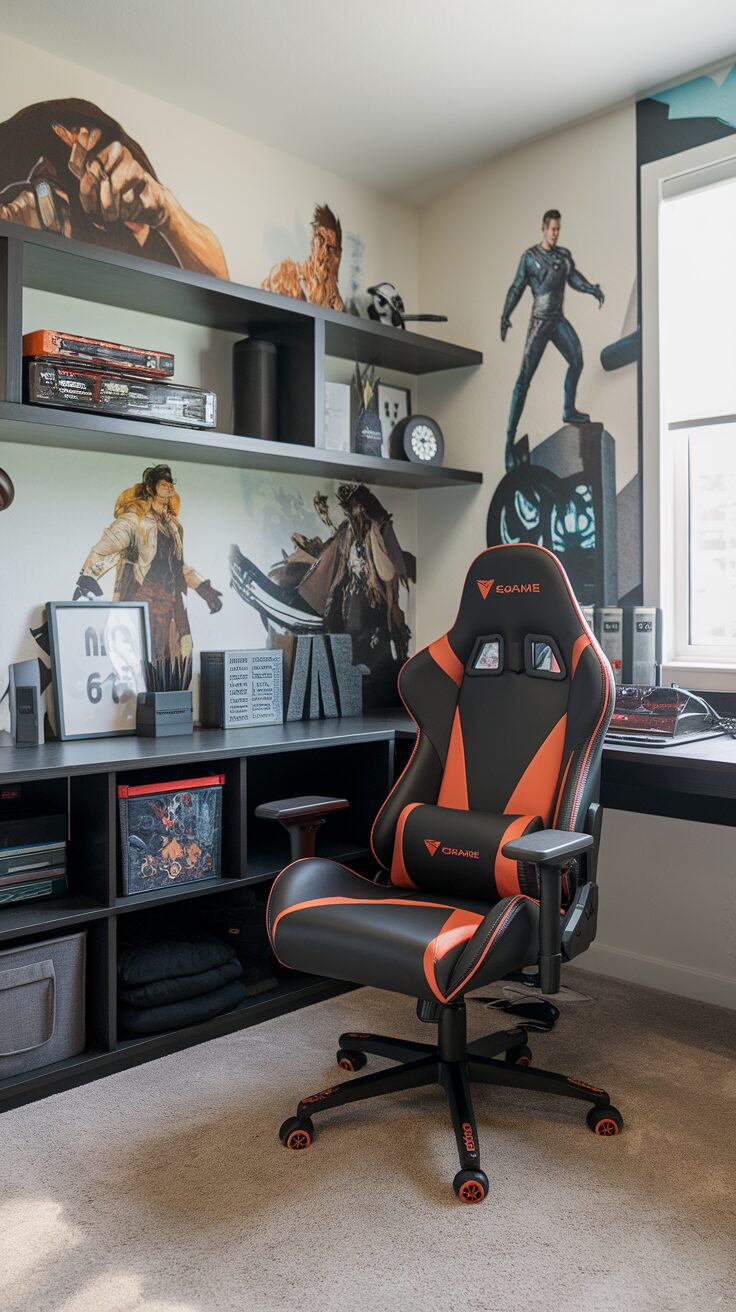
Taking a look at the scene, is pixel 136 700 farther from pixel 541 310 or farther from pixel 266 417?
pixel 541 310

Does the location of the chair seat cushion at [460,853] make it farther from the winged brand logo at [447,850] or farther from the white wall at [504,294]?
the white wall at [504,294]

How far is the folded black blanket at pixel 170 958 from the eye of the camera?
8.00 feet

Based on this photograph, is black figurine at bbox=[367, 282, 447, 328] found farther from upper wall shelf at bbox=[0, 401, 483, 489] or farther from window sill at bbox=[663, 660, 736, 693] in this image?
window sill at bbox=[663, 660, 736, 693]

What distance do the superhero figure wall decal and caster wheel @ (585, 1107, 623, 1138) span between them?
2.05m

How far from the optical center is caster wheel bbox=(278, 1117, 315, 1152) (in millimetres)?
2023

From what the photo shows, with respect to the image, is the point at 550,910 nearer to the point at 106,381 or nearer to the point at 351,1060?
the point at 351,1060

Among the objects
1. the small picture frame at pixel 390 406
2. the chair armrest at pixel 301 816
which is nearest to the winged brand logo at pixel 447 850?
the chair armrest at pixel 301 816

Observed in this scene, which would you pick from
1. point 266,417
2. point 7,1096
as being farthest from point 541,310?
point 7,1096

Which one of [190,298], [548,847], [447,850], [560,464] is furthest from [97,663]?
[560,464]

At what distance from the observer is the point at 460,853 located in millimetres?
2219

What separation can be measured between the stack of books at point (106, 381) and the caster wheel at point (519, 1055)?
179 cm

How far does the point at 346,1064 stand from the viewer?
7.82 ft

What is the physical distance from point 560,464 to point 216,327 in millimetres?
1186

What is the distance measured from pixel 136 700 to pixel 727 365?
199 cm
